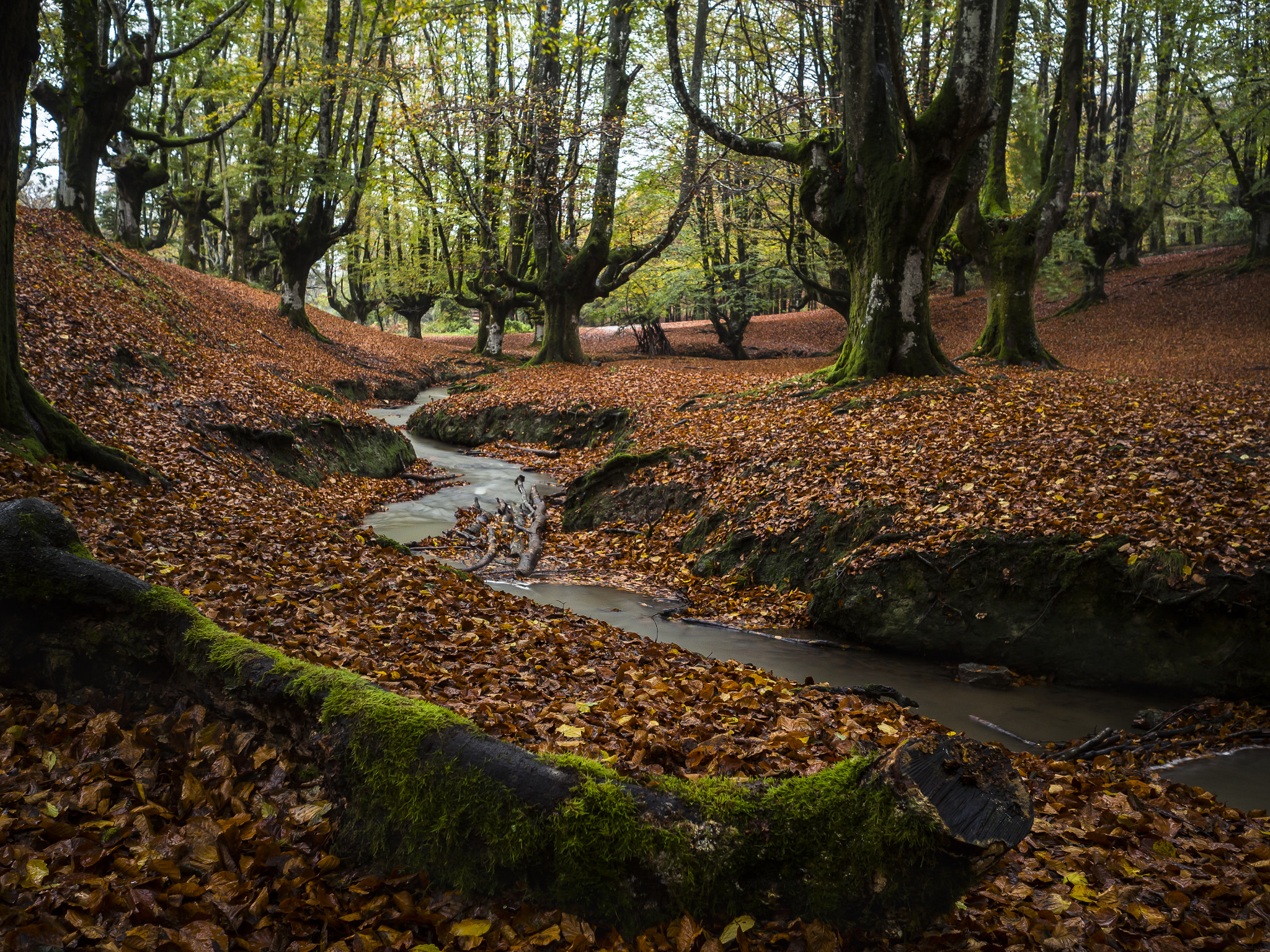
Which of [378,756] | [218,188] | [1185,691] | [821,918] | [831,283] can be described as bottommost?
[1185,691]

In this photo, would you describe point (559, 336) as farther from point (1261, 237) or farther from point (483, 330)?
point (1261, 237)

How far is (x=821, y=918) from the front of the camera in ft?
8.77

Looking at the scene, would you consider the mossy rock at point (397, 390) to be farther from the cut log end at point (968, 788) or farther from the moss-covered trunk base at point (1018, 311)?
the cut log end at point (968, 788)

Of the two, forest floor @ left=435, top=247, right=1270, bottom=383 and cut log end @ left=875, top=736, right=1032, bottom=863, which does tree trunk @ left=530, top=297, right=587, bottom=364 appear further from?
cut log end @ left=875, top=736, right=1032, bottom=863

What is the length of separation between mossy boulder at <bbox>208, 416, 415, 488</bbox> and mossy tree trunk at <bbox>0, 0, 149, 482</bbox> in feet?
11.6

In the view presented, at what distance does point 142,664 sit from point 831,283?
90.8 feet

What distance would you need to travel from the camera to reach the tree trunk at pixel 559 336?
79.0 feet

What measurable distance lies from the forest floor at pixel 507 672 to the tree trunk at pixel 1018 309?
8.65ft

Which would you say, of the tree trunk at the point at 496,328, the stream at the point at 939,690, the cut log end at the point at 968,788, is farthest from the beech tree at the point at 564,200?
the cut log end at the point at 968,788

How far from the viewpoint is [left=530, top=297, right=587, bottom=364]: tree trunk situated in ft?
79.0

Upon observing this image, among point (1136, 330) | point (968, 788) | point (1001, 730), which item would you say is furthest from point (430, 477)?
point (1136, 330)

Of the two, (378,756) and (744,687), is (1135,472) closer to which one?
(744,687)

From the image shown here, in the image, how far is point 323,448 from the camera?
13414mm

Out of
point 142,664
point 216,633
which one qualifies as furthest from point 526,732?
point 142,664
